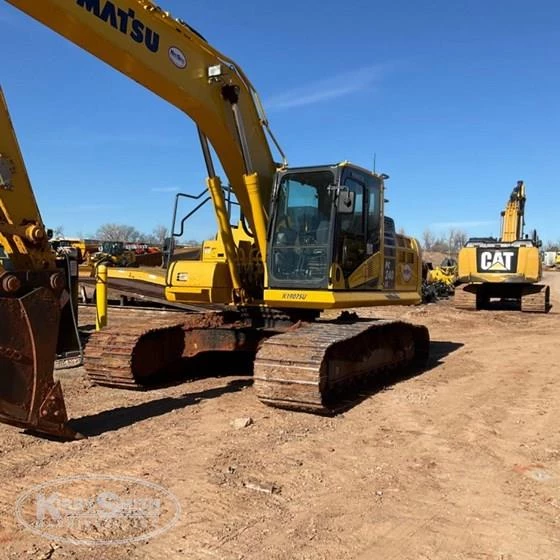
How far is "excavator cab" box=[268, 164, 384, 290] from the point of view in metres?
7.06

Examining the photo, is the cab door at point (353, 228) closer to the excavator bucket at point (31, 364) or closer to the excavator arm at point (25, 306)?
the excavator arm at point (25, 306)

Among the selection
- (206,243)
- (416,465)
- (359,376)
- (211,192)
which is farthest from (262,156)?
(416,465)

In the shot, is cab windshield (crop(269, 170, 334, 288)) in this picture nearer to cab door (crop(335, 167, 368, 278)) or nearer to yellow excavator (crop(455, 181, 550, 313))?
cab door (crop(335, 167, 368, 278))

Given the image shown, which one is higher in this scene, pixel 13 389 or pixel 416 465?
pixel 13 389

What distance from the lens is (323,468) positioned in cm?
477

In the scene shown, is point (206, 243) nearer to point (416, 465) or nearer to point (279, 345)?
point (279, 345)

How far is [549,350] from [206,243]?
667 centimetres

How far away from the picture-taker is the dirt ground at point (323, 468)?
11.5 feet

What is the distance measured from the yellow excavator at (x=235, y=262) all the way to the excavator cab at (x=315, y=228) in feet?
0.05

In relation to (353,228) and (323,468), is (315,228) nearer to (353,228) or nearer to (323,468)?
(353,228)

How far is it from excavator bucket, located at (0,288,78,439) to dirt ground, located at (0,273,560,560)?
260 millimetres

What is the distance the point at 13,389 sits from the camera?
4.85m

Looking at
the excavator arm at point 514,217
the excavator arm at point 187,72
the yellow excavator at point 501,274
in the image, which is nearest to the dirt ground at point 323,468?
the excavator arm at point 187,72

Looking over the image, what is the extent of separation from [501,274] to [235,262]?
13.6 meters
